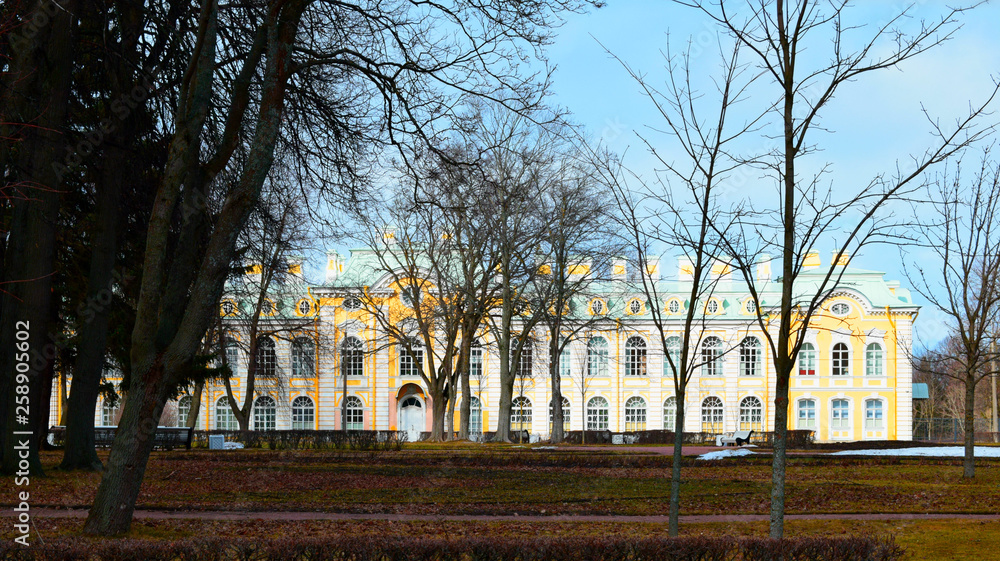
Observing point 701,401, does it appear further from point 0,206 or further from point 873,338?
point 0,206

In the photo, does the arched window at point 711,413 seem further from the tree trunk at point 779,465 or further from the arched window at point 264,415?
the tree trunk at point 779,465

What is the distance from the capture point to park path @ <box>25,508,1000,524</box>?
9.99 m

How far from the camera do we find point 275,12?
8.38 metres

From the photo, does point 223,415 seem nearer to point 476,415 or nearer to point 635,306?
point 476,415

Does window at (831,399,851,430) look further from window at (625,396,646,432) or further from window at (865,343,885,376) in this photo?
window at (625,396,646,432)

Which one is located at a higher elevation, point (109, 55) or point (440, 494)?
point (109, 55)

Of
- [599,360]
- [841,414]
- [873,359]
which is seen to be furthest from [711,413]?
[873,359]

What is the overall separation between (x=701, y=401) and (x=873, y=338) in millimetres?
10501

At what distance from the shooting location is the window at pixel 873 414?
53.3 meters

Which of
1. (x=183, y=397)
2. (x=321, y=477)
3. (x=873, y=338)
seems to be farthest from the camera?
(x=873, y=338)

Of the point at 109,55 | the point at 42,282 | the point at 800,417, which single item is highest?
the point at 109,55

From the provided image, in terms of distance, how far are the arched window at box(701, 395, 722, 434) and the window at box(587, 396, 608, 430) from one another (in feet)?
19.0

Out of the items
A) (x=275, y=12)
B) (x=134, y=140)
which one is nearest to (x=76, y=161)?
(x=134, y=140)

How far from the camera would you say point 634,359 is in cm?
5522
